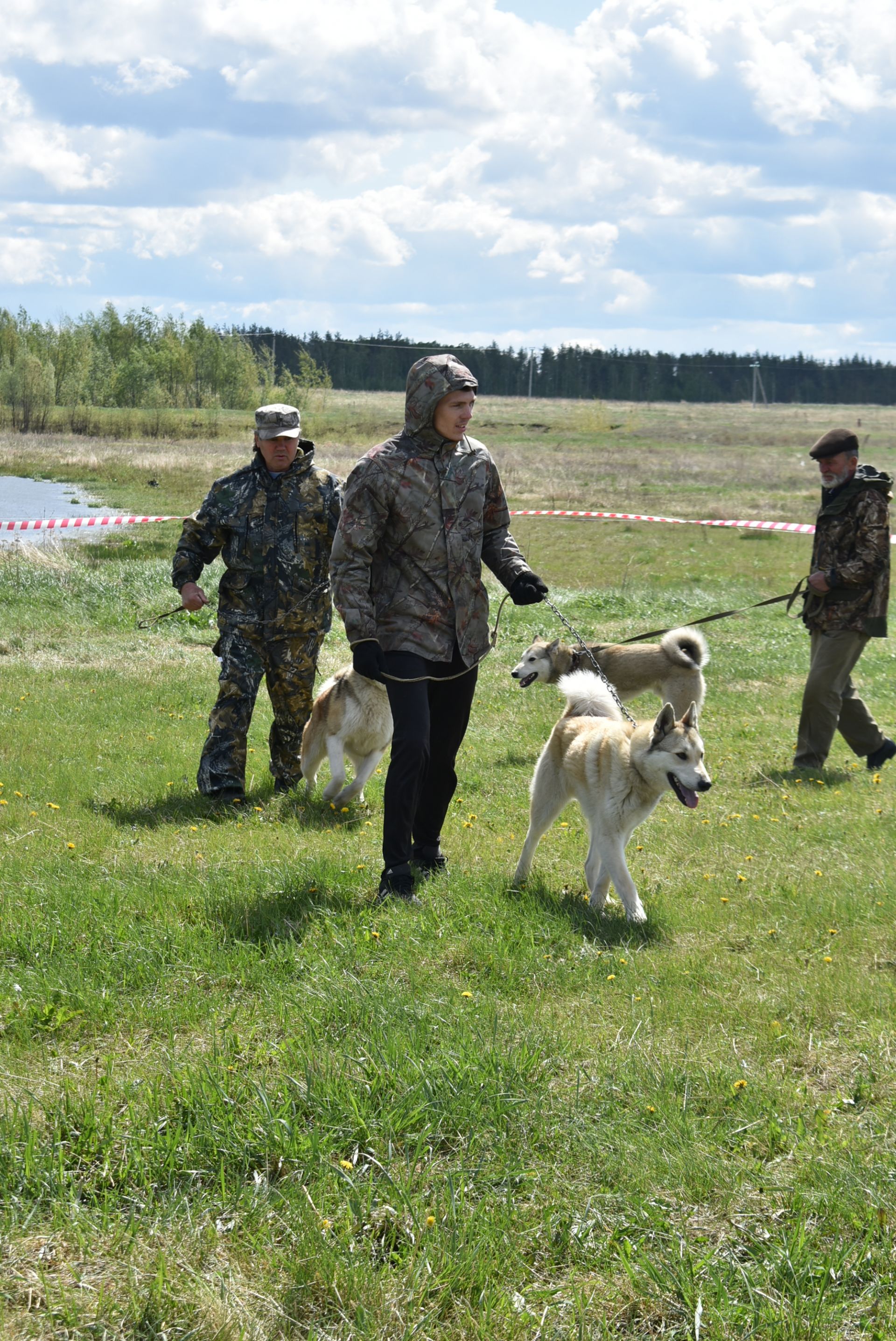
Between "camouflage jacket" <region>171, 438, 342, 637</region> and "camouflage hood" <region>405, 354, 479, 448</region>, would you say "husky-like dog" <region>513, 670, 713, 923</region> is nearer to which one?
"camouflage hood" <region>405, 354, 479, 448</region>

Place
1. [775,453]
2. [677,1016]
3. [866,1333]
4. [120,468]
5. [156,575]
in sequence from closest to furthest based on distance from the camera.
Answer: [866,1333], [677,1016], [156,575], [120,468], [775,453]

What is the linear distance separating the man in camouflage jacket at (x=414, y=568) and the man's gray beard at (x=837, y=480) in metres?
3.95

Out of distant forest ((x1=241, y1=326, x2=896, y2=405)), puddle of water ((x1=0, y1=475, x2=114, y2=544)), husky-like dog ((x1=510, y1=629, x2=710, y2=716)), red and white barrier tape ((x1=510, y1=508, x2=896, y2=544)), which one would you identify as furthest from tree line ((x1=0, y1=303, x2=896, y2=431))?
husky-like dog ((x1=510, y1=629, x2=710, y2=716))

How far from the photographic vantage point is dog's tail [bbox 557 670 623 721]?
5.96 meters

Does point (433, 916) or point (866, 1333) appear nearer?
point (866, 1333)

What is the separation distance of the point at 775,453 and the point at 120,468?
41922 mm

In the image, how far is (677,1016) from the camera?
4000mm

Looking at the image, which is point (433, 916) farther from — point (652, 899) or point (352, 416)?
point (352, 416)

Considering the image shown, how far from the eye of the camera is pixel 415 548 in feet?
16.5

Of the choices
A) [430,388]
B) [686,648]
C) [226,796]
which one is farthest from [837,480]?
[226,796]

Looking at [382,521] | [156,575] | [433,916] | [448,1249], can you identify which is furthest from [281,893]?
[156,575]

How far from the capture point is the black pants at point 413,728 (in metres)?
5.01

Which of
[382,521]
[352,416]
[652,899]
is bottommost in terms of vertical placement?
[652,899]

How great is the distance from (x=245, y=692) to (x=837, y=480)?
15.1 feet
